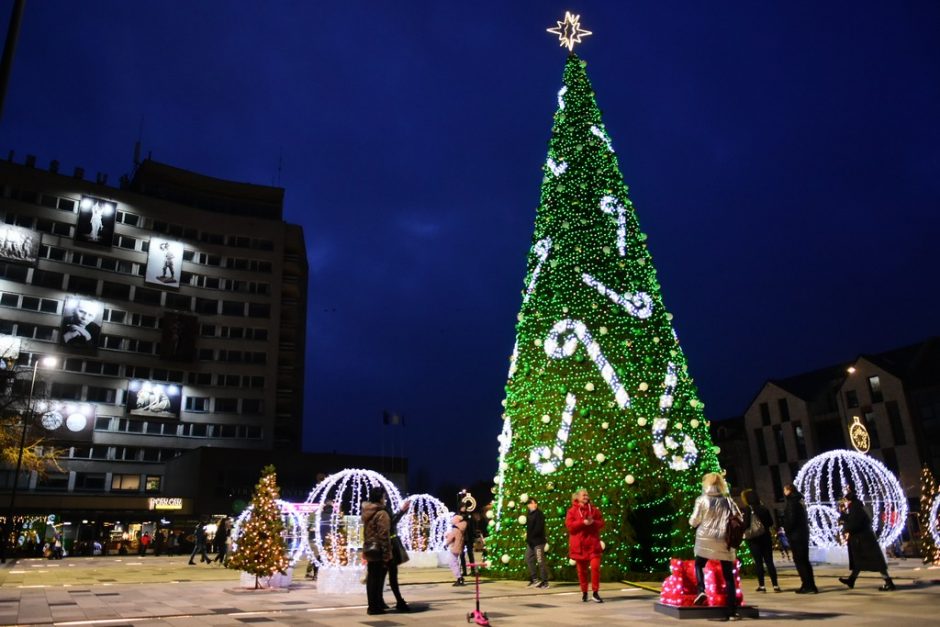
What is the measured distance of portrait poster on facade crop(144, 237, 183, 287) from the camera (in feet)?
197

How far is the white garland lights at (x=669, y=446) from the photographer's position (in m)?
12.5

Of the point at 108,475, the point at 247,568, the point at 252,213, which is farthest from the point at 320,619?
the point at 252,213

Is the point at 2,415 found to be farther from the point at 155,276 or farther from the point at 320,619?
the point at 155,276


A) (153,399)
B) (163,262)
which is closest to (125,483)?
(153,399)

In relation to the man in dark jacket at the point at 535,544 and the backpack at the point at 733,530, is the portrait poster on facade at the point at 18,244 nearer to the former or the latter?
the man in dark jacket at the point at 535,544

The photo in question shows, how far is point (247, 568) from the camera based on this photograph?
12422 mm

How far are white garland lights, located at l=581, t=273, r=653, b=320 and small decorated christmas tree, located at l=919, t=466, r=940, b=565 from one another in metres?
8.71

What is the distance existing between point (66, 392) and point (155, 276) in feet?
41.7

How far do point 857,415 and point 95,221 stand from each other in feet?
208

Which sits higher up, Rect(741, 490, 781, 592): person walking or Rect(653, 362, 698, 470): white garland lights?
Rect(653, 362, 698, 470): white garland lights

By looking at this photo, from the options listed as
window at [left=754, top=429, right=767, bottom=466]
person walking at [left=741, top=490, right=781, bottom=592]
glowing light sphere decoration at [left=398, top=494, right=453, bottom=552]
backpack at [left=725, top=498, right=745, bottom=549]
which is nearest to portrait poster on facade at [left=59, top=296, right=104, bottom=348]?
glowing light sphere decoration at [left=398, top=494, right=453, bottom=552]

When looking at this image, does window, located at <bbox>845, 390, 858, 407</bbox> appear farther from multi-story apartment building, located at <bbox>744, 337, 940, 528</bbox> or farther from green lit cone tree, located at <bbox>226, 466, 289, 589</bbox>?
green lit cone tree, located at <bbox>226, 466, 289, 589</bbox>

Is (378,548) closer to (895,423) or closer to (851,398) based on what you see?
(895,423)

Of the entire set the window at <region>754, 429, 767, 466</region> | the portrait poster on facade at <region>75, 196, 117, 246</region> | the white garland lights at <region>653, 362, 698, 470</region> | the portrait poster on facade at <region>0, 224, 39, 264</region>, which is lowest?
the white garland lights at <region>653, 362, 698, 470</region>
